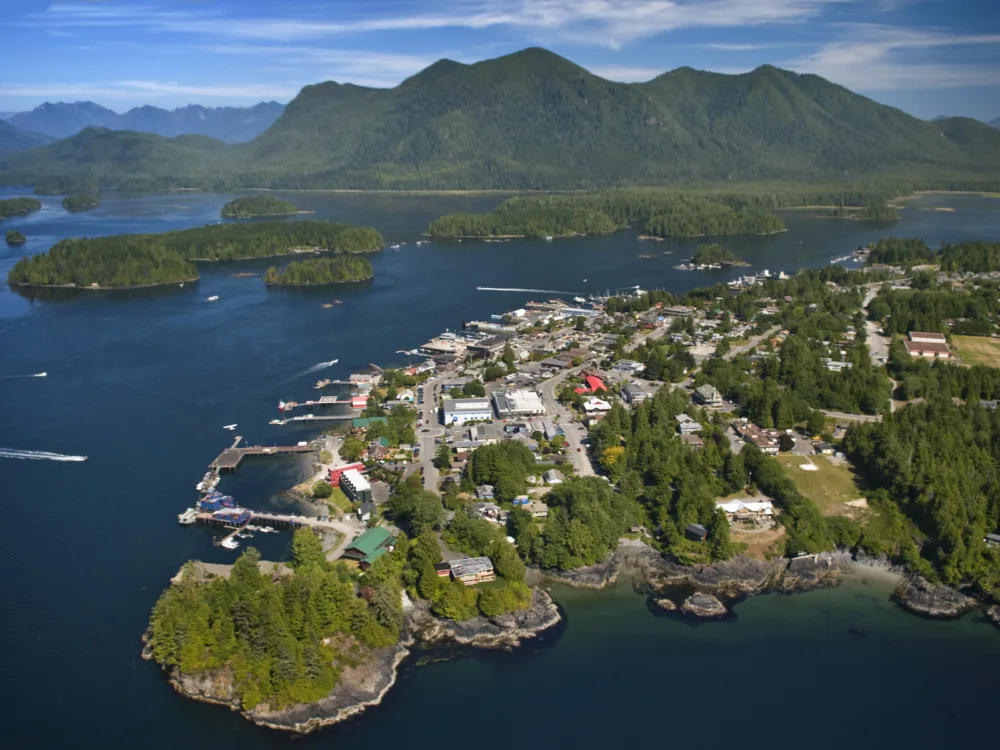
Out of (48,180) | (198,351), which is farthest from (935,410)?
(48,180)

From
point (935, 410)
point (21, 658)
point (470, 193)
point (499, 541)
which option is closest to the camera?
point (21, 658)

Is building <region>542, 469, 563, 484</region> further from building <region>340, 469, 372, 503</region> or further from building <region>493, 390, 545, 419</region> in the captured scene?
building <region>340, 469, 372, 503</region>

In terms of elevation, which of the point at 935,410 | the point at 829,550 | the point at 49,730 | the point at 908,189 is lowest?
the point at 49,730

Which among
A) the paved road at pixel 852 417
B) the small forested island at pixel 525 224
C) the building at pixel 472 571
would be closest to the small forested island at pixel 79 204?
the small forested island at pixel 525 224

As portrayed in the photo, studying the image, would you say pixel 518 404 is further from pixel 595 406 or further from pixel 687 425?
pixel 687 425

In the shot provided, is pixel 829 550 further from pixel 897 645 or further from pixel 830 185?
pixel 830 185

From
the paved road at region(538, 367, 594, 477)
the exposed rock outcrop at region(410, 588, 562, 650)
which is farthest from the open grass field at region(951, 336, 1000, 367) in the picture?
the exposed rock outcrop at region(410, 588, 562, 650)

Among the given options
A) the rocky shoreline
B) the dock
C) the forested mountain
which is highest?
the forested mountain
